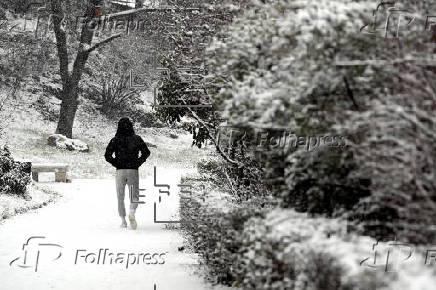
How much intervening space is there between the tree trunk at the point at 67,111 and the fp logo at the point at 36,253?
1859 centimetres

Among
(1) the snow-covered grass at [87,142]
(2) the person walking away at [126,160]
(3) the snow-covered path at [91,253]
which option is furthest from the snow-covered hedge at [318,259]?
(1) the snow-covered grass at [87,142]

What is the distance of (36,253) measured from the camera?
25.7 feet

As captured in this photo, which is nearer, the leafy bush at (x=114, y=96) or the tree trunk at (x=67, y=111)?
the tree trunk at (x=67, y=111)

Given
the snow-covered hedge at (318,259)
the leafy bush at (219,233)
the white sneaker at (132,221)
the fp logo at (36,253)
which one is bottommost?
the fp logo at (36,253)

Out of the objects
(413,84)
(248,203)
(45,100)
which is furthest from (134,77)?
(413,84)

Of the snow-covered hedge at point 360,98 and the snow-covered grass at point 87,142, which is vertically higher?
the snow-covered hedge at point 360,98

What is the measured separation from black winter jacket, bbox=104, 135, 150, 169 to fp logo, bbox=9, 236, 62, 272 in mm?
1685

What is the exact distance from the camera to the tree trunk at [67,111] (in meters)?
26.7

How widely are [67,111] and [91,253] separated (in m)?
19.9

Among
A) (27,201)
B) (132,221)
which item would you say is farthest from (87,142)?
(132,221)

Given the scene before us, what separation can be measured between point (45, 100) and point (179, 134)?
7.94 m

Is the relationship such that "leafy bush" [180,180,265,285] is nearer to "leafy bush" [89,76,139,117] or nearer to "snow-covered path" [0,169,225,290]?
"snow-covered path" [0,169,225,290]

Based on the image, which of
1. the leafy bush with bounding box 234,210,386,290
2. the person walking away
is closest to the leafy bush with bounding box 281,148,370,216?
the leafy bush with bounding box 234,210,386,290

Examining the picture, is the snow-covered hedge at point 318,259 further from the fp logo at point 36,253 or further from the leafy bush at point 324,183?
the fp logo at point 36,253
